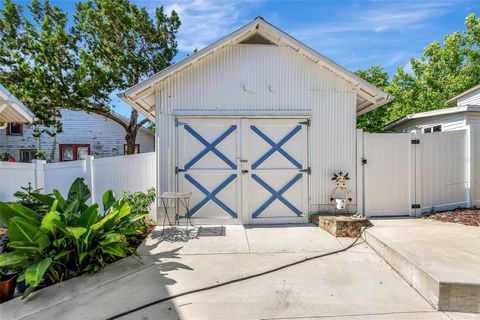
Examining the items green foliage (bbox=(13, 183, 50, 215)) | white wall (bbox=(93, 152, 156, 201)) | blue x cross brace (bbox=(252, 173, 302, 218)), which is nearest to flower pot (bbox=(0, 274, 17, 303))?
green foliage (bbox=(13, 183, 50, 215))

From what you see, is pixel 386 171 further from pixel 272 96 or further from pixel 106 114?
pixel 106 114

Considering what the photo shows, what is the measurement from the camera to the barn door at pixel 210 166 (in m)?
6.20

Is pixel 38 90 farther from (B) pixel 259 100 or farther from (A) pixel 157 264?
(A) pixel 157 264

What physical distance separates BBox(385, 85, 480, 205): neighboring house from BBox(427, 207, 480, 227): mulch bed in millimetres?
645

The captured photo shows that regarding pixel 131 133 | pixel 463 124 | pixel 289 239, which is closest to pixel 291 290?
pixel 289 239

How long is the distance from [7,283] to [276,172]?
4.80 m

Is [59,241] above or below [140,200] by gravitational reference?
below

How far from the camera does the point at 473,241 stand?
4.43 meters

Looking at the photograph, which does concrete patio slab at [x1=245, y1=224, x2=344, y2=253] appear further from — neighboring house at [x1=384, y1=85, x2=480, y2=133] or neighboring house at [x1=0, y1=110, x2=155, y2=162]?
neighboring house at [x1=0, y1=110, x2=155, y2=162]

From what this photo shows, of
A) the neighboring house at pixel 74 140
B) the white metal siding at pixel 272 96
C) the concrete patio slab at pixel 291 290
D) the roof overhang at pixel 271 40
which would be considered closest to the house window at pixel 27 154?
the neighboring house at pixel 74 140

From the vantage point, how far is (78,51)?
13.5 meters

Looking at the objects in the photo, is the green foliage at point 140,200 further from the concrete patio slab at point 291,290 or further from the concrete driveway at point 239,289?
the concrete patio slab at point 291,290

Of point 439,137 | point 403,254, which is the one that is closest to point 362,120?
point 439,137

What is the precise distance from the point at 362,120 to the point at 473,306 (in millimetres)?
17106
